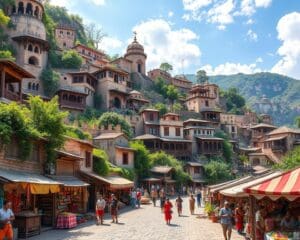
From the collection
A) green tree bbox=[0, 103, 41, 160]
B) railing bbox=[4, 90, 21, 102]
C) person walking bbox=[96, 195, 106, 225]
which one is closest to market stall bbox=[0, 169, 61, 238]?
green tree bbox=[0, 103, 41, 160]

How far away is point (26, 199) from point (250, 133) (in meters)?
78.2

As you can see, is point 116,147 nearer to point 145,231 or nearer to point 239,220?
point 145,231

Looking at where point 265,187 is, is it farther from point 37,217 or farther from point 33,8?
point 33,8

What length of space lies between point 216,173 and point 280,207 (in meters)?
48.9

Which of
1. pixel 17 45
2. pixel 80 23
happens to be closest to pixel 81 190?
pixel 17 45

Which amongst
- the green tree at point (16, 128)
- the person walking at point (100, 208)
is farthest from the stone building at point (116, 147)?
the green tree at point (16, 128)

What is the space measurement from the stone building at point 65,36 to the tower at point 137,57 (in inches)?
496

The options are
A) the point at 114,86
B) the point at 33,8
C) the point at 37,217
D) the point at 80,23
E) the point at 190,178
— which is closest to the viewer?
the point at 37,217

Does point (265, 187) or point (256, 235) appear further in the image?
point (256, 235)

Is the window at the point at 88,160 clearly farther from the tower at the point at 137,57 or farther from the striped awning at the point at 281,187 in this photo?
the tower at the point at 137,57

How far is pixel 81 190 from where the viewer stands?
29688 mm

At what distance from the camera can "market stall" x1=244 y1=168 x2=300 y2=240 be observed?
12945 millimetres

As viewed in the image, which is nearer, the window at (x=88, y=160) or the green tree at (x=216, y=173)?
the window at (x=88, y=160)

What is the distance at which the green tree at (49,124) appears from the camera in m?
23.6
